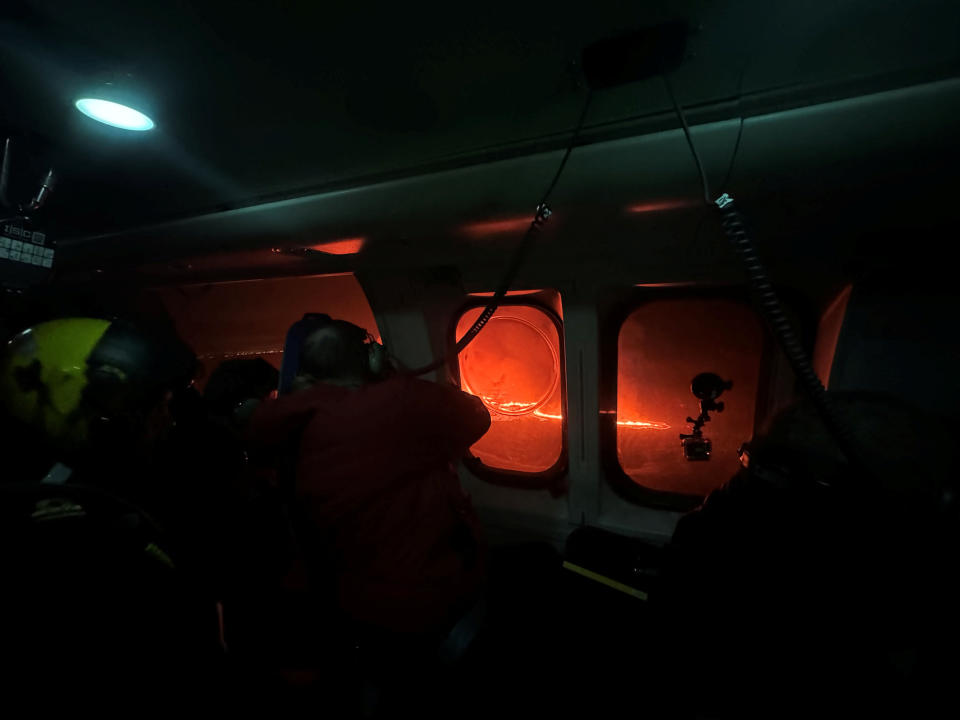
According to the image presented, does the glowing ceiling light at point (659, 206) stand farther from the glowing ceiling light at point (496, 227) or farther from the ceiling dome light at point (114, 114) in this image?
the ceiling dome light at point (114, 114)

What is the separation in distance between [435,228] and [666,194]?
84cm

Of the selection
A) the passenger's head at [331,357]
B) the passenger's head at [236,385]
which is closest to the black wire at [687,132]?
the passenger's head at [331,357]

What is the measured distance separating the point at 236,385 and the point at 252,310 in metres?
1.73

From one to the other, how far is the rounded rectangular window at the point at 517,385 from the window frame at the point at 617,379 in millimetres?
387

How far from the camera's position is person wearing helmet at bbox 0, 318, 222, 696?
3.54ft

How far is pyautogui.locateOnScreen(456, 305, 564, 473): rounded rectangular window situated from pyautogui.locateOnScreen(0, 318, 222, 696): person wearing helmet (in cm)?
184

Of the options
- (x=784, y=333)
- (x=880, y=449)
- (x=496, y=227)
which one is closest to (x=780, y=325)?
(x=784, y=333)

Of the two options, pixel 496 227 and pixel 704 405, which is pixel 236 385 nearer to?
pixel 496 227

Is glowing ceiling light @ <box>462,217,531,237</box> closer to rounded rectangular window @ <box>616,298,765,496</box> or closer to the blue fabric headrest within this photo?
the blue fabric headrest

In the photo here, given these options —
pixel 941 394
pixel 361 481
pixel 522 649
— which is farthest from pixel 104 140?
pixel 941 394

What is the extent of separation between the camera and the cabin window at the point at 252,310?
12.5 ft

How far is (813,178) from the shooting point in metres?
1.10

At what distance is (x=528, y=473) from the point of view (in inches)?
113

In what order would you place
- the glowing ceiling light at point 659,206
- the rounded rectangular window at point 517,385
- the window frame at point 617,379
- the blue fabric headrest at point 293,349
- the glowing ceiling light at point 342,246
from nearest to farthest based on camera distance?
the glowing ceiling light at point 659,206
the glowing ceiling light at point 342,246
the blue fabric headrest at point 293,349
the window frame at point 617,379
the rounded rectangular window at point 517,385
